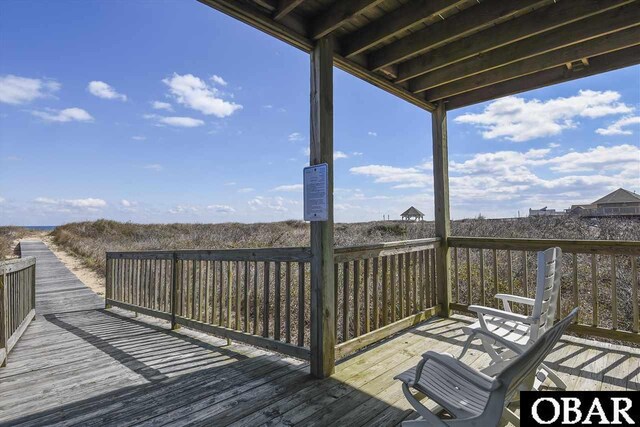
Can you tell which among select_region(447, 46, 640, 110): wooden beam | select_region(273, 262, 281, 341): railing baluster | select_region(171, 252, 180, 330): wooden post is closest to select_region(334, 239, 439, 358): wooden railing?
select_region(273, 262, 281, 341): railing baluster

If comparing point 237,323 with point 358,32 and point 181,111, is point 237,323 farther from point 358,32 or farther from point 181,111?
point 181,111

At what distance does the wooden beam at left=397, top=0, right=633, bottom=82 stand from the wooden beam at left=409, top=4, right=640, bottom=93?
10.6 inches

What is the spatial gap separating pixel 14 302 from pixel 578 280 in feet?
28.0

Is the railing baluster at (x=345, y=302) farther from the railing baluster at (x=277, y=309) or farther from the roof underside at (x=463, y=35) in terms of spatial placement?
the roof underside at (x=463, y=35)

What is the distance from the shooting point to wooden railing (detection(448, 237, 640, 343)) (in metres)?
2.99

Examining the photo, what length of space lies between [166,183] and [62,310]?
12389 mm

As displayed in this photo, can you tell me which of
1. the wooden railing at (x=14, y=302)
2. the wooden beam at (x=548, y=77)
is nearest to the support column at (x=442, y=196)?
the wooden beam at (x=548, y=77)

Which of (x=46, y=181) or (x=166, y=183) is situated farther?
(x=166, y=183)

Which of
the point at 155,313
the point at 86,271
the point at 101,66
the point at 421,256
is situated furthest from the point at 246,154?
the point at 421,256

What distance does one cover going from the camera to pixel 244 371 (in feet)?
8.61

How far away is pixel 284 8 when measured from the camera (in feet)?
7.37

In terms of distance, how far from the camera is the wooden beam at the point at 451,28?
2.34 m

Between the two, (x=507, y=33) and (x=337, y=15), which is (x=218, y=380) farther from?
(x=507, y=33)

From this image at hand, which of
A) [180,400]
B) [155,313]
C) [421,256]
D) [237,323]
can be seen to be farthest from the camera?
[155,313]
